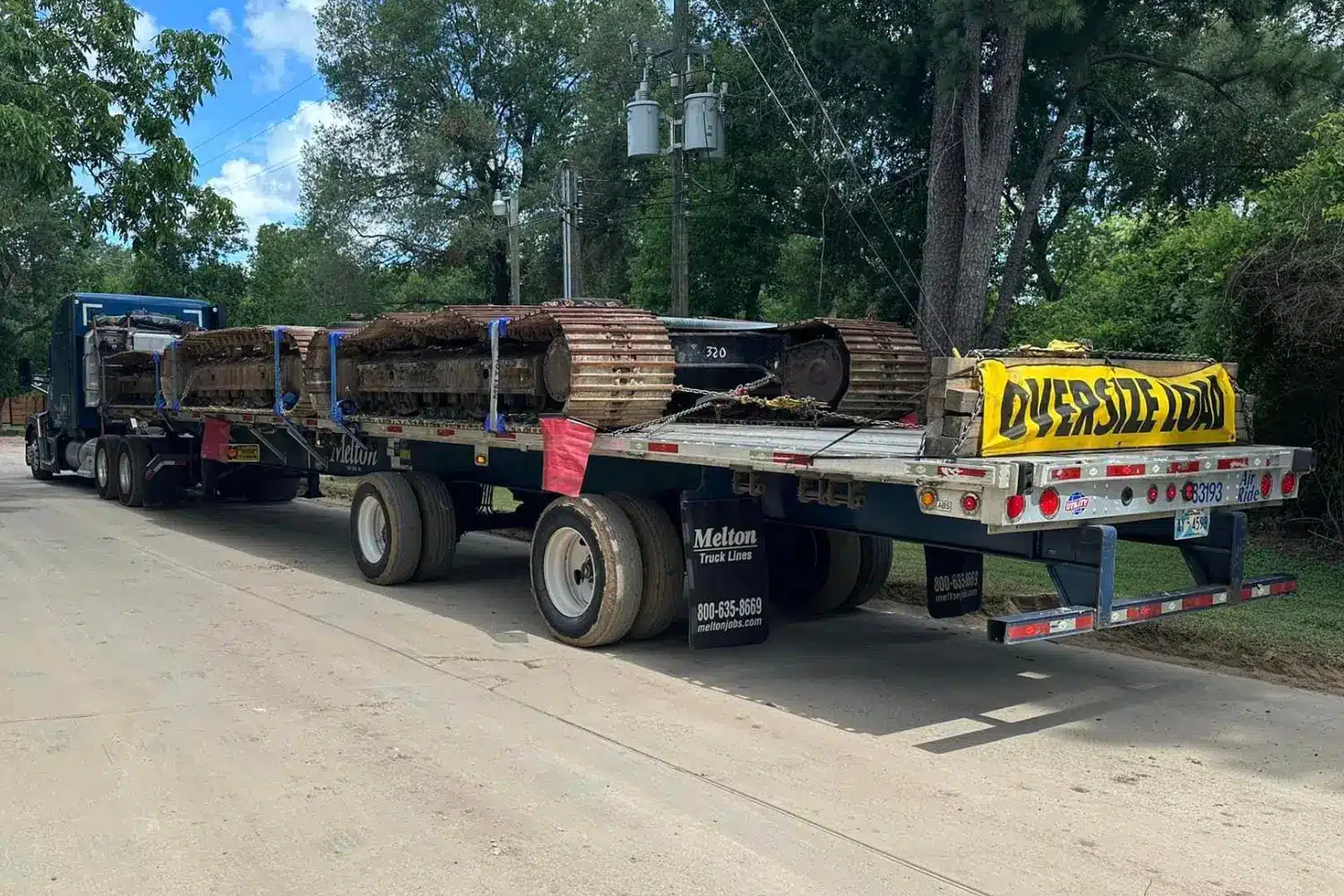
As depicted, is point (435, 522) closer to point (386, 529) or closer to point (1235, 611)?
point (386, 529)

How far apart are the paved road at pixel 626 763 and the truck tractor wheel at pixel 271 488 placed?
7.66 m

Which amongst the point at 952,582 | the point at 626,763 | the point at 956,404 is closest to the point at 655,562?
the point at 952,582

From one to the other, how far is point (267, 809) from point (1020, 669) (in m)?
4.61

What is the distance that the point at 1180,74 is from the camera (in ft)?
61.5

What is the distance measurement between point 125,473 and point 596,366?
11.8 metres

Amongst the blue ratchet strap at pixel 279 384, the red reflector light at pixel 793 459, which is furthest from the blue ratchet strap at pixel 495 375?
the blue ratchet strap at pixel 279 384

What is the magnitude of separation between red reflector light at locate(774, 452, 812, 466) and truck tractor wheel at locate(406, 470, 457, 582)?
175 inches

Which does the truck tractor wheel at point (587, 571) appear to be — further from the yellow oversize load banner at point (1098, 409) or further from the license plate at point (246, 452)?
the license plate at point (246, 452)

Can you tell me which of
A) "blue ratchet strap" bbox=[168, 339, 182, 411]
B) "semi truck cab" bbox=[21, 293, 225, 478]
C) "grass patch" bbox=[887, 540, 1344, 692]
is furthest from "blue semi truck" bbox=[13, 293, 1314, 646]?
"semi truck cab" bbox=[21, 293, 225, 478]

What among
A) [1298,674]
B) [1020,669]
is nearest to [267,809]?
[1020,669]

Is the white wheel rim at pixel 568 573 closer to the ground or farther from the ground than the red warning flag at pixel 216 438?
closer to the ground

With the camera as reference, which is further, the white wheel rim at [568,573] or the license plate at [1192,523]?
the white wheel rim at [568,573]

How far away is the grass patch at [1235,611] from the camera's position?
7414 mm

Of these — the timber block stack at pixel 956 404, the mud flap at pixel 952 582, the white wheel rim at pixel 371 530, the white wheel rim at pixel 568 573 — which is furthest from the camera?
the white wheel rim at pixel 371 530
